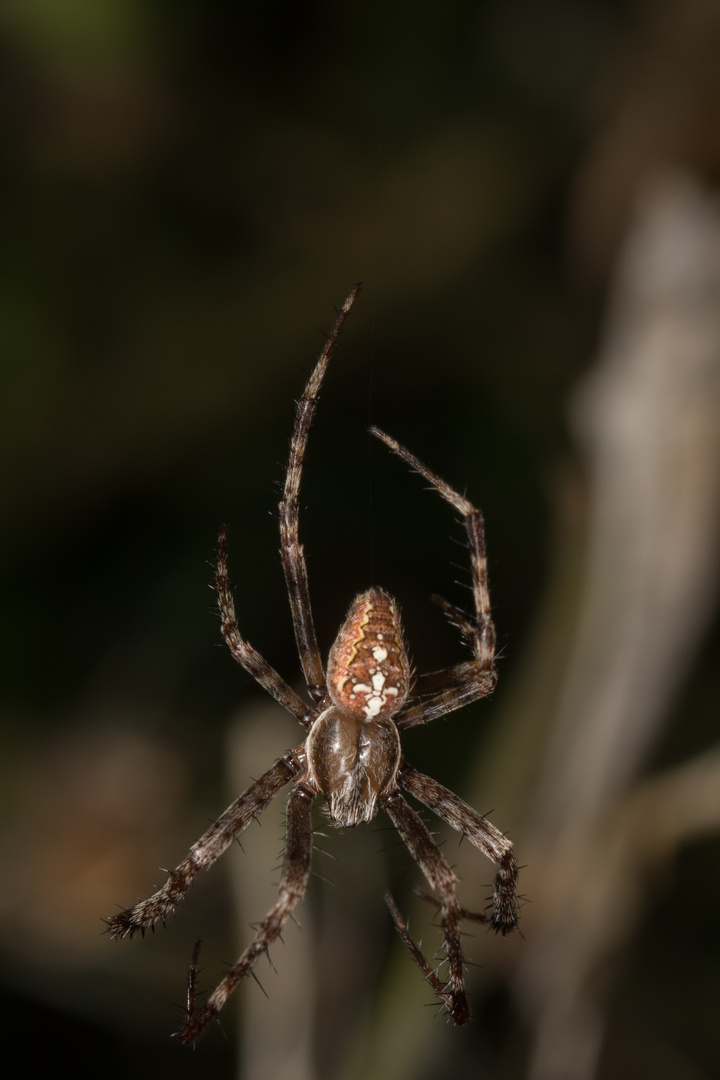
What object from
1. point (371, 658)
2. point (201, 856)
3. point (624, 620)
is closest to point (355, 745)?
point (371, 658)

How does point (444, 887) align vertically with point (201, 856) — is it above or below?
above

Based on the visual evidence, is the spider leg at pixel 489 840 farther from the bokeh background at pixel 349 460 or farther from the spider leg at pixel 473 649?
the bokeh background at pixel 349 460

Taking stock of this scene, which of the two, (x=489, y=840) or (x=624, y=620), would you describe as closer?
(x=489, y=840)

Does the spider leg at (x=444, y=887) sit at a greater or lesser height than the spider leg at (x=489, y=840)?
lesser

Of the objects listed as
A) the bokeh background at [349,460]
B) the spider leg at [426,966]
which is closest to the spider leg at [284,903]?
the spider leg at [426,966]

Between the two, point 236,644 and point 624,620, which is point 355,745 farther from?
point 624,620
